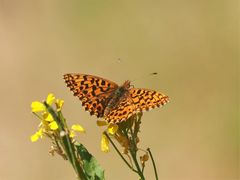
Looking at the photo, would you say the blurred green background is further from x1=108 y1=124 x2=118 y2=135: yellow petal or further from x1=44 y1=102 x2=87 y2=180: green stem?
x1=44 y1=102 x2=87 y2=180: green stem

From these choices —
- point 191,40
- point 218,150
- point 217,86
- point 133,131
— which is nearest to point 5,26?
point 191,40

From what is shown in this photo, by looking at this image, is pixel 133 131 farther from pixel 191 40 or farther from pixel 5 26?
pixel 5 26

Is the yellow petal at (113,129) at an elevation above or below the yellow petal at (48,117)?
below

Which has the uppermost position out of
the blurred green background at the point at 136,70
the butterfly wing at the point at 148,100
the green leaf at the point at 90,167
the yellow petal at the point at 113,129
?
the blurred green background at the point at 136,70

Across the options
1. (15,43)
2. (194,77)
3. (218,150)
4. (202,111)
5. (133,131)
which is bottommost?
(133,131)

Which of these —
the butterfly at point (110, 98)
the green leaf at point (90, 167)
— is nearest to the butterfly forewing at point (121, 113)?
the butterfly at point (110, 98)

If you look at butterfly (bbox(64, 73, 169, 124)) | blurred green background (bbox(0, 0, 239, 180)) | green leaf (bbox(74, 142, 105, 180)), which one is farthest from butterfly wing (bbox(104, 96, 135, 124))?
blurred green background (bbox(0, 0, 239, 180))

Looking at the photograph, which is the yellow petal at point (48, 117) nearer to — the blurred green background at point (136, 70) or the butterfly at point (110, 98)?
the butterfly at point (110, 98)

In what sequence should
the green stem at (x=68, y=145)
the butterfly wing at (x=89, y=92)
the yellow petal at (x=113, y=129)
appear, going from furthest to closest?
1. the butterfly wing at (x=89, y=92)
2. the yellow petal at (x=113, y=129)
3. the green stem at (x=68, y=145)
